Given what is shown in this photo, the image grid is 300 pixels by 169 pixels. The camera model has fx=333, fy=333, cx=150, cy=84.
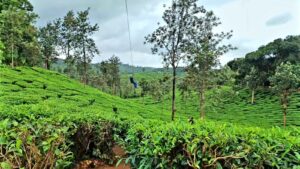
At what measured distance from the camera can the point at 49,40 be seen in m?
49.3

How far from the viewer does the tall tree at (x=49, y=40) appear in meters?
49.1

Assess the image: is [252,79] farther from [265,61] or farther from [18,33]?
[18,33]

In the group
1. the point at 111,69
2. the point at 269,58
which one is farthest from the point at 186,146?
the point at 111,69

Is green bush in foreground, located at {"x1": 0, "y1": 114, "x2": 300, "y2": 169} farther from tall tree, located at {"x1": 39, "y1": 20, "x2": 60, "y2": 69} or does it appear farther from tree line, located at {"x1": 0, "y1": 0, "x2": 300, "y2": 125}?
tall tree, located at {"x1": 39, "y1": 20, "x2": 60, "y2": 69}

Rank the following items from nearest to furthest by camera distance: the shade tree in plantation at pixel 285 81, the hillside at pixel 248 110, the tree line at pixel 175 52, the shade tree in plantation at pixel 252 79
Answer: the tree line at pixel 175 52 < the shade tree in plantation at pixel 285 81 < the hillside at pixel 248 110 < the shade tree in plantation at pixel 252 79

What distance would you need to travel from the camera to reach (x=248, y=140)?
3062mm

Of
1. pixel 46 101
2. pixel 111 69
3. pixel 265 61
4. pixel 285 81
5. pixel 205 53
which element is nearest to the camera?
pixel 46 101

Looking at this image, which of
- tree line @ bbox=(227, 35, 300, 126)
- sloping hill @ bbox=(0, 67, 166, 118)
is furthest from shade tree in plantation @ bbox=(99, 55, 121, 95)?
sloping hill @ bbox=(0, 67, 166, 118)

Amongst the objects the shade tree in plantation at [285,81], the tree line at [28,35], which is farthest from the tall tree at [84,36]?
the shade tree in plantation at [285,81]

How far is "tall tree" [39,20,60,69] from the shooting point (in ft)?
161

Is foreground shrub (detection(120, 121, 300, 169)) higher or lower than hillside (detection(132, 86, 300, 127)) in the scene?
higher

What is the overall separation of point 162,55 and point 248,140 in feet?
53.7

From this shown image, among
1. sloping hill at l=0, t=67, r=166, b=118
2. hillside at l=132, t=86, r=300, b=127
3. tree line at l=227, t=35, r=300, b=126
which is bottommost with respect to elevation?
hillside at l=132, t=86, r=300, b=127

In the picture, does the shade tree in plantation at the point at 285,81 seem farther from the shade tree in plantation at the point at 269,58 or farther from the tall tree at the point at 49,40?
the tall tree at the point at 49,40
